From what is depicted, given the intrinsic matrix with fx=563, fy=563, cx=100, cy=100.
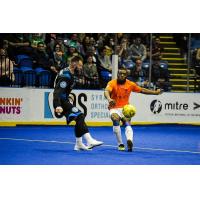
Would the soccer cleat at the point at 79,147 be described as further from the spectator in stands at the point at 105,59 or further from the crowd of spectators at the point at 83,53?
the spectator in stands at the point at 105,59

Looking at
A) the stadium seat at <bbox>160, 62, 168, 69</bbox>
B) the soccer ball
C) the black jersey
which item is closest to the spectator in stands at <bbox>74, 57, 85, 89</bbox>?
the stadium seat at <bbox>160, 62, 168, 69</bbox>

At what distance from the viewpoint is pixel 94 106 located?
17234mm

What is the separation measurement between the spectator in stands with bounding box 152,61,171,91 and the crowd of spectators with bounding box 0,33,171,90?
3cm

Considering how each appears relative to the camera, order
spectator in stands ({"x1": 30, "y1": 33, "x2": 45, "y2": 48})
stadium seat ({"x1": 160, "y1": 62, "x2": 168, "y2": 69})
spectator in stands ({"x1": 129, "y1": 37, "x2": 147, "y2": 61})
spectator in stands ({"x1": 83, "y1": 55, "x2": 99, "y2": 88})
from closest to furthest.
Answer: spectator in stands ({"x1": 30, "y1": 33, "x2": 45, "y2": 48}) < spectator in stands ({"x1": 83, "y1": 55, "x2": 99, "y2": 88}) < spectator in stands ({"x1": 129, "y1": 37, "x2": 147, "y2": 61}) < stadium seat ({"x1": 160, "y1": 62, "x2": 168, "y2": 69})

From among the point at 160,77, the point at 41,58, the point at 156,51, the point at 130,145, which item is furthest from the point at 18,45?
the point at 130,145

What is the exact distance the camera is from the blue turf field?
35.6ft

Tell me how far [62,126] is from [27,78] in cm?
187

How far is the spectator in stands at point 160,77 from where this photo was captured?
19078 millimetres

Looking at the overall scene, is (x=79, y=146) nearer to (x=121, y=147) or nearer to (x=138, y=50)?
(x=121, y=147)

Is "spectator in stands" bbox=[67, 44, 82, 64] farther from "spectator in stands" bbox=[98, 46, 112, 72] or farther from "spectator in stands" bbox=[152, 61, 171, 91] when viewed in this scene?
"spectator in stands" bbox=[152, 61, 171, 91]

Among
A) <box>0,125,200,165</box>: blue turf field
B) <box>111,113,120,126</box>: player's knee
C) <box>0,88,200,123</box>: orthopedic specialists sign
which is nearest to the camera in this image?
<box>0,125,200,165</box>: blue turf field

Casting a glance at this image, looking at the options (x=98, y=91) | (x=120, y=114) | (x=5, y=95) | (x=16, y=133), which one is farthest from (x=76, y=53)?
(x=120, y=114)

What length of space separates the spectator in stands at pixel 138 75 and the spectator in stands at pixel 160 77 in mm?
395

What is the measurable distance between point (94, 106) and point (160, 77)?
3.14 m
